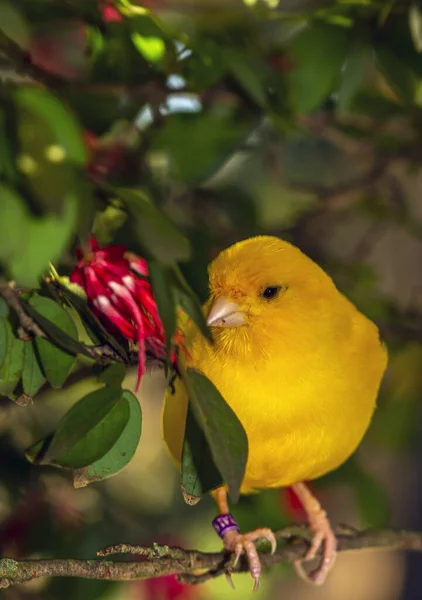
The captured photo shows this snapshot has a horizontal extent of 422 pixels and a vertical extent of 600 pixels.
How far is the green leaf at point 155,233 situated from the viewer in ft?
1.11

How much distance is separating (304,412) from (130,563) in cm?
17

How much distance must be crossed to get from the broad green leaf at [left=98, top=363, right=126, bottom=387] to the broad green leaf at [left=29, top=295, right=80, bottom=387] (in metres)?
0.02

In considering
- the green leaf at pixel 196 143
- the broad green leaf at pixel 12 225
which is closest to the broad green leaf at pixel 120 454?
the broad green leaf at pixel 12 225

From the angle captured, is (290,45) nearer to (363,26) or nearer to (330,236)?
(363,26)

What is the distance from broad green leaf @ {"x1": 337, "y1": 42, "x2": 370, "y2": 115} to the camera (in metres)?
0.57

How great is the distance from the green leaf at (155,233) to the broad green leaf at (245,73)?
19cm

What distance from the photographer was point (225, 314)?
0.49m

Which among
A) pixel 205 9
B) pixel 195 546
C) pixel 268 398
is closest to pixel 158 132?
pixel 205 9

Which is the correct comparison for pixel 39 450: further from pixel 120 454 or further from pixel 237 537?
pixel 237 537

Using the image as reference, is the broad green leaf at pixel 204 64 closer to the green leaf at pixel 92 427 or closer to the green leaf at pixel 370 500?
the green leaf at pixel 92 427

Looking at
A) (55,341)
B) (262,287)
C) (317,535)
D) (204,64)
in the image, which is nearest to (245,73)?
(204,64)

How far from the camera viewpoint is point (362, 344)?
596 mm

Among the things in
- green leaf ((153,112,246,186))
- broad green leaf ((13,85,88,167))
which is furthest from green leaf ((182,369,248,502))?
green leaf ((153,112,246,186))

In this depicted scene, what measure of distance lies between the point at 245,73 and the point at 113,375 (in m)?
0.26
